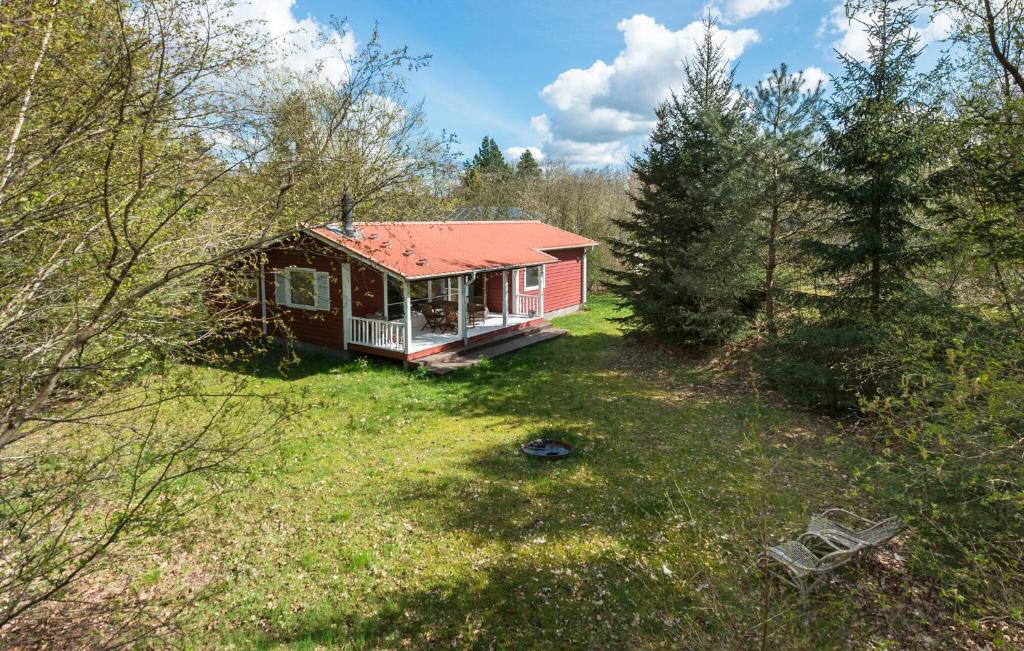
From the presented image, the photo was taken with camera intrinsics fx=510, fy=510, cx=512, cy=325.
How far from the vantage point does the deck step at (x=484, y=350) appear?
40.9 feet

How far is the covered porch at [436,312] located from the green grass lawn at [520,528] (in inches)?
106

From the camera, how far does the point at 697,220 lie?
13.1 meters

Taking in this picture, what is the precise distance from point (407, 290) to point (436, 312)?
2.81m

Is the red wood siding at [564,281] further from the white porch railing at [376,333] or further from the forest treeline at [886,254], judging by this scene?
the white porch railing at [376,333]

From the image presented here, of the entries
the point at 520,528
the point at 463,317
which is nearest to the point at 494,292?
the point at 463,317

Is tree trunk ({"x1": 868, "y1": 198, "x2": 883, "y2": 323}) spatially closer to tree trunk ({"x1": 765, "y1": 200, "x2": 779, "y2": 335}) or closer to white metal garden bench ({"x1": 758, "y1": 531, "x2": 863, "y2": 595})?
tree trunk ({"x1": 765, "y1": 200, "x2": 779, "y2": 335})

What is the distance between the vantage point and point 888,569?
5.16 metres

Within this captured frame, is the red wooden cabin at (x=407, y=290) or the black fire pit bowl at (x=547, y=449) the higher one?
the red wooden cabin at (x=407, y=290)

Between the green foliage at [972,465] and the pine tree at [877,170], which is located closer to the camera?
the green foliage at [972,465]

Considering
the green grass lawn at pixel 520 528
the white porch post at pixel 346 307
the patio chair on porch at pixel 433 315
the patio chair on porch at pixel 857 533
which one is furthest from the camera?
the patio chair on porch at pixel 433 315

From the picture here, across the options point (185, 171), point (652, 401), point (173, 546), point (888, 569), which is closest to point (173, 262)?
point (185, 171)

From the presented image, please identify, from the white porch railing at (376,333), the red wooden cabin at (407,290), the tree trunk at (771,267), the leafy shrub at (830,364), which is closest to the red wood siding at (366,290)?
the red wooden cabin at (407,290)

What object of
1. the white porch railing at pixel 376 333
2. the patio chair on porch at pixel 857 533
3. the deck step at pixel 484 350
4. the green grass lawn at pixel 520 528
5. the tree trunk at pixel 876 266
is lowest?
the green grass lawn at pixel 520 528

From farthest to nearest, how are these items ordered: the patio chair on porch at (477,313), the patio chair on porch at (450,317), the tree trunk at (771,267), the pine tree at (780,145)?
1. the patio chair on porch at (477,313)
2. the patio chair on porch at (450,317)
3. the tree trunk at (771,267)
4. the pine tree at (780,145)
